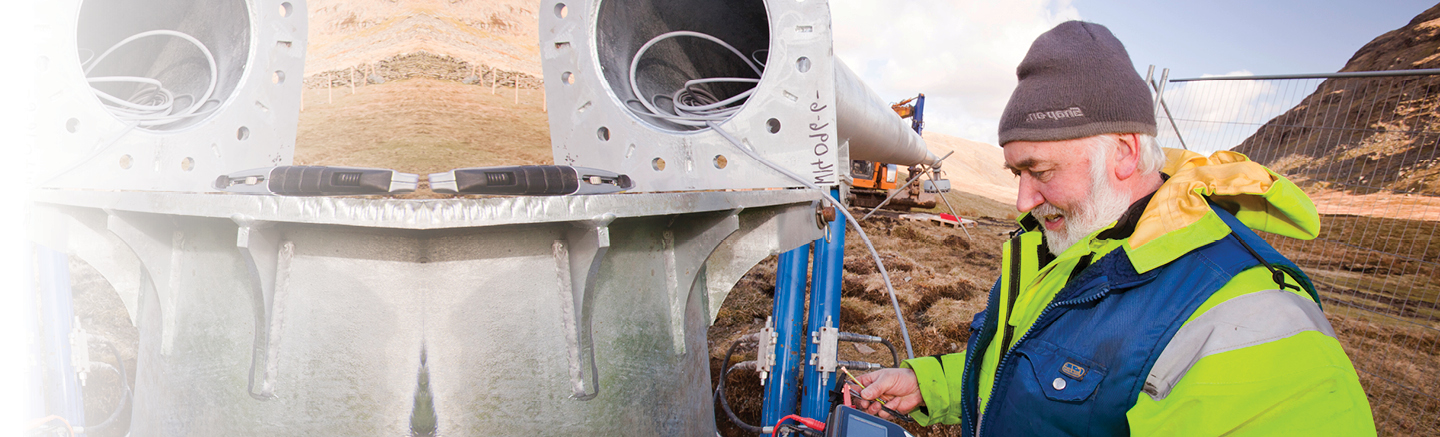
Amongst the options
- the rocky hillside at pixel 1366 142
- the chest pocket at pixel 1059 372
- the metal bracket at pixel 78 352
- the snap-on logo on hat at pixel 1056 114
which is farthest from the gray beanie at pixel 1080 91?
the rocky hillside at pixel 1366 142

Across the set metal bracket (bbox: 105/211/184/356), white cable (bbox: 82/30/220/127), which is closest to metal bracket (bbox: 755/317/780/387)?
metal bracket (bbox: 105/211/184/356)

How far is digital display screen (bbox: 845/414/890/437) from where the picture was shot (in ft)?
4.38

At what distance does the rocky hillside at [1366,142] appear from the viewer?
12.4 feet

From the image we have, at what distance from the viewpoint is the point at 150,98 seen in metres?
2.29

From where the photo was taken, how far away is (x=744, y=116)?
1.82 m

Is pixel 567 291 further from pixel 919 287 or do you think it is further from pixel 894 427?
pixel 919 287

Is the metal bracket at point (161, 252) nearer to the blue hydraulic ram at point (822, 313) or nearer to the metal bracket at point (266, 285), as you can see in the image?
the metal bracket at point (266, 285)

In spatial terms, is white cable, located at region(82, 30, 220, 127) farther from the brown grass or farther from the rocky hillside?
the rocky hillside

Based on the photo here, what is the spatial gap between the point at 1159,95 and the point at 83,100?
19.1ft

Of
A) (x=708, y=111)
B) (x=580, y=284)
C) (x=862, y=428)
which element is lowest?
(x=862, y=428)

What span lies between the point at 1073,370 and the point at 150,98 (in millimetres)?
3347

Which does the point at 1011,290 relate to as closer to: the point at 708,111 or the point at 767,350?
the point at 767,350

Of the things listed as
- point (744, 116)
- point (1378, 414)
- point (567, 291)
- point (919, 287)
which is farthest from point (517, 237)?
point (919, 287)

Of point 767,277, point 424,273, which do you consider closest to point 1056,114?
point 424,273
